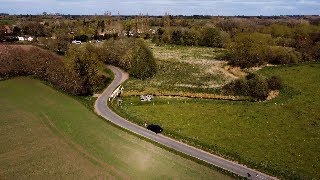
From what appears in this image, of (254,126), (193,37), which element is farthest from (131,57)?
(193,37)

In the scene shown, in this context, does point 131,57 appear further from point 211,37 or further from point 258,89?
point 211,37

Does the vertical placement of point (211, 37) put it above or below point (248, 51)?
above

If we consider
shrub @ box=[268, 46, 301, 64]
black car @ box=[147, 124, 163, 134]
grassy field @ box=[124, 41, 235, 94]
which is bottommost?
black car @ box=[147, 124, 163, 134]

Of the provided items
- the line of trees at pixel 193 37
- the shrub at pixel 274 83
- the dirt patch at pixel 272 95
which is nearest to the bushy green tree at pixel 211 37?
the line of trees at pixel 193 37

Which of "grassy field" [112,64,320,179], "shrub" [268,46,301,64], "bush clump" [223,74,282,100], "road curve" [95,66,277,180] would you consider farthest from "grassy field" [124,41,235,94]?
"shrub" [268,46,301,64]

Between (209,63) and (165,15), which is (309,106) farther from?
(165,15)

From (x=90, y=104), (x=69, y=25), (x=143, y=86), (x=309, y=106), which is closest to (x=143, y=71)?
(x=143, y=86)

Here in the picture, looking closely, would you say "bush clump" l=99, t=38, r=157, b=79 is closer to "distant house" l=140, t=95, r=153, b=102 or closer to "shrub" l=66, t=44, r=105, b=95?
"shrub" l=66, t=44, r=105, b=95
